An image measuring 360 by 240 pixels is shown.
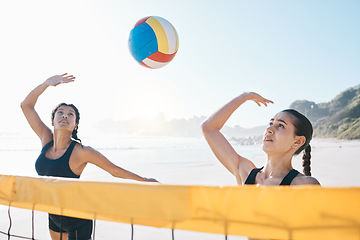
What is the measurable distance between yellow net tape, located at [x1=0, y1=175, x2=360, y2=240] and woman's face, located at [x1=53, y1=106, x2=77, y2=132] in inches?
44.9

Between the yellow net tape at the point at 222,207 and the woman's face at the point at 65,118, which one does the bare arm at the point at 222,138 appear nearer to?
the yellow net tape at the point at 222,207

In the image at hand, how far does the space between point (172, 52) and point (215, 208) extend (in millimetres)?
3253

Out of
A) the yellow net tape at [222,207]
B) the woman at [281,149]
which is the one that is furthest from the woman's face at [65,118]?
the woman at [281,149]

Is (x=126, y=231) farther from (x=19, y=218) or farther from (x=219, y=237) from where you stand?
(x=19, y=218)

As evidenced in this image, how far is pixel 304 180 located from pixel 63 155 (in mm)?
1926

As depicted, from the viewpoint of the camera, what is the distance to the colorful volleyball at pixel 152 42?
4.00m

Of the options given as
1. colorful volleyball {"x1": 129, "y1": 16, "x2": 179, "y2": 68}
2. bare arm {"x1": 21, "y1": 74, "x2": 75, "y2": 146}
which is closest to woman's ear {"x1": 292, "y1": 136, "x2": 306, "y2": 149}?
bare arm {"x1": 21, "y1": 74, "x2": 75, "y2": 146}

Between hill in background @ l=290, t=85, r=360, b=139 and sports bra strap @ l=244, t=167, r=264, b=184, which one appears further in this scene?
hill in background @ l=290, t=85, r=360, b=139

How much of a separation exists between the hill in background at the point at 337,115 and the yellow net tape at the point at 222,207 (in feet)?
152

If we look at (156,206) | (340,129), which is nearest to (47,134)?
(156,206)

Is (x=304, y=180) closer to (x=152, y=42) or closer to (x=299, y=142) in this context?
(x=299, y=142)

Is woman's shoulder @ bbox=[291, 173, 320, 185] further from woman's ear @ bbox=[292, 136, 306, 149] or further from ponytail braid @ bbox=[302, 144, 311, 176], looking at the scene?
ponytail braid @ bbox=[302, 144, 311, 176]

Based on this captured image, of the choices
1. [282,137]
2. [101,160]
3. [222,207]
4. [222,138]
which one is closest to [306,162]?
[282,137]

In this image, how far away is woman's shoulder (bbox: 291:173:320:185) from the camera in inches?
→ 62.1
